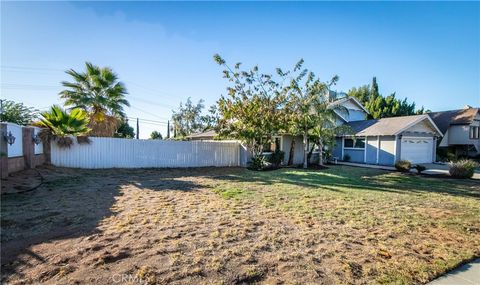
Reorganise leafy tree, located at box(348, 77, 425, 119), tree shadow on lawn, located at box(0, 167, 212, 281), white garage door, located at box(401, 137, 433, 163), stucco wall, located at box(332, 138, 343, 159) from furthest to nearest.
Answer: leafy tree, located at box(348, 77, 425, 119)
stucco wall, located at box(332, 138, 343, 159)
white garage door, located at box(401, 137, 433, 163)
tree shadow on lawn, located at box(0, 167, 212, 281)

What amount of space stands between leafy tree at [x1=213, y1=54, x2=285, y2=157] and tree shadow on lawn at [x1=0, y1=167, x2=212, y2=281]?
680 centimetres

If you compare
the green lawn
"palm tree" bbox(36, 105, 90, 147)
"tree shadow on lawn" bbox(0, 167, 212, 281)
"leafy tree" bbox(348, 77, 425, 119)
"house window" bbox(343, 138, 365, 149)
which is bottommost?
the green lawn

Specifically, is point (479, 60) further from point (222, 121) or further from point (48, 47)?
point (48, 47)

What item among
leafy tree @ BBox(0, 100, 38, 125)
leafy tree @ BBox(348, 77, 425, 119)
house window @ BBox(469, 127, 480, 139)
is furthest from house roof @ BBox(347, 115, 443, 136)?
leafy tree @ BBox(0, 100, 38, 125)

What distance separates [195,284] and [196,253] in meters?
0.74

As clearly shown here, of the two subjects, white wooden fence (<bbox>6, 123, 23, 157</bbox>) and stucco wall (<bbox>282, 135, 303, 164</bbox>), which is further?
stucco wall (<bbox>282, 135, 303, 164</bbox>)

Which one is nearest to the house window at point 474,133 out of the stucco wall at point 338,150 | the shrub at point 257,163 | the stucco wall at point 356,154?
the stucco wall at point 356,154

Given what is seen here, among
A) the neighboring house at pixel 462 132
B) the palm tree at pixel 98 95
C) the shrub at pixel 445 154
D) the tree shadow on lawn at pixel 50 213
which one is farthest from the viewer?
the neighboring house at pixel 462 132

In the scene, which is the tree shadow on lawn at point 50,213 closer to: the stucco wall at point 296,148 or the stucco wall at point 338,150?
the stucco wall at point 296,148

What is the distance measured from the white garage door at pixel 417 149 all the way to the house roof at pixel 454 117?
829 centimetres

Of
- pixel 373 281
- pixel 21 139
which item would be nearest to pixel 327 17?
pixel 373 281

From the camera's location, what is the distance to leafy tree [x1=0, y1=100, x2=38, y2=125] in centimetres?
1383

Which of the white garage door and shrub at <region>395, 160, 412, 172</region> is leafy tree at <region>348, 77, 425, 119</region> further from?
shrub at <region>395, 160, 412, 172</region>

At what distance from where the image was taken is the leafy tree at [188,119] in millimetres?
38188
